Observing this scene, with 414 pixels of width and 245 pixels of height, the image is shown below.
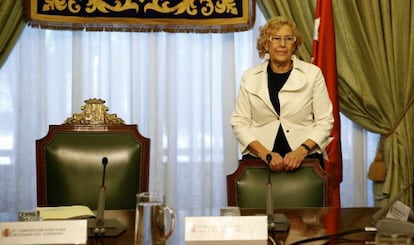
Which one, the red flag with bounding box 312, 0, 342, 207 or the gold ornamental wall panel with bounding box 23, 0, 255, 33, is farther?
the gold ornamental wall panel with bounding box 23, 0, 255, 33

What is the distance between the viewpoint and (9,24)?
4.37 m

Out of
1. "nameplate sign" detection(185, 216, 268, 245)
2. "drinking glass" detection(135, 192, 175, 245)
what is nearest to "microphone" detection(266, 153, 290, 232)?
"nameplate sign" detection(185, 216, 268, 245)

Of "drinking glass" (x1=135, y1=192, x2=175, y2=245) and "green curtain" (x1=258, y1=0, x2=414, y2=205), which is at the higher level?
"green curtain" (x1=258, y1=0, x2=414, y2=205)

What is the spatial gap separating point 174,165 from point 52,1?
1.34 metres

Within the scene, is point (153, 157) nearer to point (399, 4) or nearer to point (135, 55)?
point (135, 55)

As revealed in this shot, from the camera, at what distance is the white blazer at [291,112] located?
11.5ft

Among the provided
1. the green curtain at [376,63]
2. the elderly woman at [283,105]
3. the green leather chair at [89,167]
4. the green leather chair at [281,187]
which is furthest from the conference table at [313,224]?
the green curtain at [376,63]

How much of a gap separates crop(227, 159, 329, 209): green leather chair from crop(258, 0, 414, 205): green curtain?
5.88 feet

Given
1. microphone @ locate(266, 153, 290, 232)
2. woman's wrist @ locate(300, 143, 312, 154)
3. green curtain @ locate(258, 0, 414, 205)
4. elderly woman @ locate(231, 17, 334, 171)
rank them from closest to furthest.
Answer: microphone @ locate(266, 153, 290, 232) → woman's wrist @ locate(300, 143, 312, 154) → elderly woman @ locate(231, 17, 334, 171) → green curtain @ locate(258, 0, 414, 205)

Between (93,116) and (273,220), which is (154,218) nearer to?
(273,220)

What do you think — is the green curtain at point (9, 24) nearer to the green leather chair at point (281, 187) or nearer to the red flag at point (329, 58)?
the red flag at point (329, 58)

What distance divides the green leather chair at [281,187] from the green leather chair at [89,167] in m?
0.40

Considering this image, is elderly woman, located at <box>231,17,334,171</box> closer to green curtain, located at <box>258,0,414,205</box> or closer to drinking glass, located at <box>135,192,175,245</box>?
green curtain, located at <box>258,0,414,205</box>

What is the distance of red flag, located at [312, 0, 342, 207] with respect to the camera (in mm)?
4234
